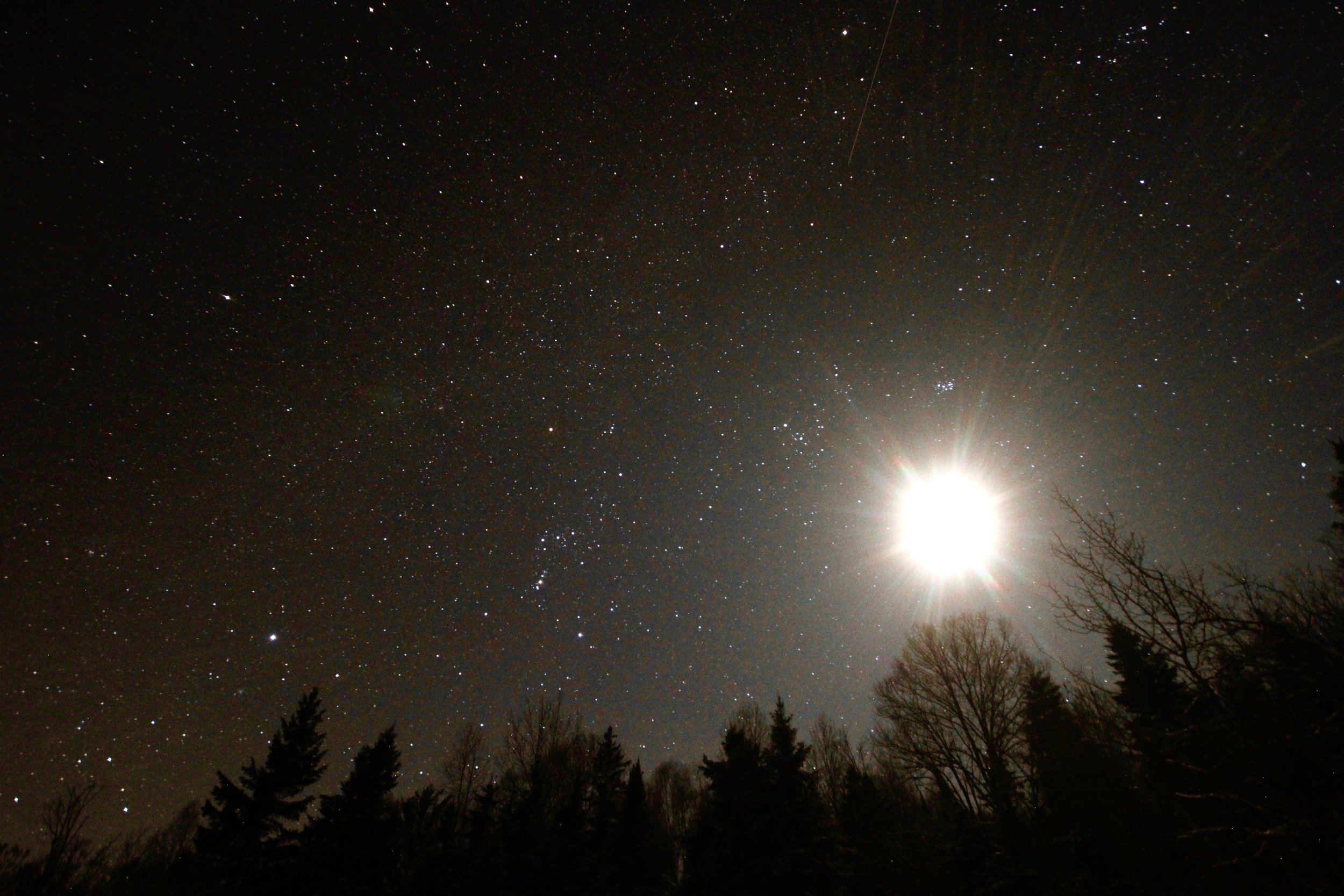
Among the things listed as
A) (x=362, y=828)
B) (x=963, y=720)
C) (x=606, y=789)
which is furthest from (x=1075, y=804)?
(x=362, y=828)

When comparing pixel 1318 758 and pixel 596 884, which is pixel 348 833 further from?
pixel 1318 758

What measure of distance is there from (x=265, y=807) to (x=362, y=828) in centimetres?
316

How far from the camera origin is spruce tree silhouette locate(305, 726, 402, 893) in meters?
17.8

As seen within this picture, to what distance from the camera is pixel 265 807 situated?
17875 millimetres

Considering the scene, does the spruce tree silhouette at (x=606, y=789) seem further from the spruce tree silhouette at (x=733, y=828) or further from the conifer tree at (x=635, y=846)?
the spruce tree silhouette at (x=733, y=828)

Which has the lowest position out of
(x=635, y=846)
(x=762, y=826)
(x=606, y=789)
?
(x=762, y=826)

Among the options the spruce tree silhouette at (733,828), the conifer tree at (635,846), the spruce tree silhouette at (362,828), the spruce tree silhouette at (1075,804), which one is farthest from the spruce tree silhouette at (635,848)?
the spruce tree silhouette at (1075,804)

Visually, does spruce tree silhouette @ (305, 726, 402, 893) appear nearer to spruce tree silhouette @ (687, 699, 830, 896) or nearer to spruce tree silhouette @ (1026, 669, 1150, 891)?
spruce tree silhouette @ (687, 699, 830, 896)

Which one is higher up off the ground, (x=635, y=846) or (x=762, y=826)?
(x=635, y=846)

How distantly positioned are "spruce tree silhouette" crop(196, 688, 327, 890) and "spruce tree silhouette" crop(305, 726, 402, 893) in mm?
924

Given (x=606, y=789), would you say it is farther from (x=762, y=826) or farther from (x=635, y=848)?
(x=762, y=826)

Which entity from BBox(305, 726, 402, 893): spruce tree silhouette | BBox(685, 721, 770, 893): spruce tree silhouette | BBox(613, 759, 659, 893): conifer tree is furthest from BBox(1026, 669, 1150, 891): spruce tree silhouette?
BBox(305, 726, 402, 893): spruce tree silhouette

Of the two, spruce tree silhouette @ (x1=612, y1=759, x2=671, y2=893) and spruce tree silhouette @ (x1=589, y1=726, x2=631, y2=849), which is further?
spruce tree silhouette @ (x1=589, y1=726, x2=631, y2=849)

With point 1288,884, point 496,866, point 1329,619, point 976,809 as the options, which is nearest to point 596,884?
point 496,866
